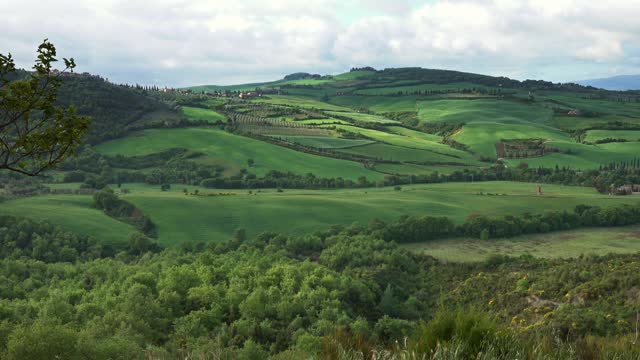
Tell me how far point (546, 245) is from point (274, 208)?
5357 cm

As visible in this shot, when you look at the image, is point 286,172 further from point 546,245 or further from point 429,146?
point 546,245

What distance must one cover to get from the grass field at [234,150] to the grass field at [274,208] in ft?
76.9

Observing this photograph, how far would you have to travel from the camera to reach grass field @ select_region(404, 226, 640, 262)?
9075cm

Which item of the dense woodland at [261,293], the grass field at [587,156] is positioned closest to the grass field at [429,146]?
the grass field at [587,156]

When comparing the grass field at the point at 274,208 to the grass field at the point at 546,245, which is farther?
the grass field at the point at 274,208

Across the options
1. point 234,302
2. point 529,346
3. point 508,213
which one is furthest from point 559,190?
point 529,346

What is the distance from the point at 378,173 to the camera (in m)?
153

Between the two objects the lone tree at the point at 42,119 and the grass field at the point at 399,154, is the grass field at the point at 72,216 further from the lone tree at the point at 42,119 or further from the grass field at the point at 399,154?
the lone tree at the point at 42,119

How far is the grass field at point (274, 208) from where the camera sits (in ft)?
340

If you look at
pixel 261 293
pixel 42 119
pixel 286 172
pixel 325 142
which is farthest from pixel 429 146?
pixel 42 119

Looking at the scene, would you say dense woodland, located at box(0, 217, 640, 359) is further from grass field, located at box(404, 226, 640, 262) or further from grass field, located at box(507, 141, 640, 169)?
grass field, located at box(507, 141, 640, 169)

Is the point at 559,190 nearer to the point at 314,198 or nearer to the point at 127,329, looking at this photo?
the point at 314,198

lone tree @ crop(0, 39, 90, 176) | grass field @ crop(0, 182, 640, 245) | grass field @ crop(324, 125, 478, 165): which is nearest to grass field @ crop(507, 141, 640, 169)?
grass field @ crop(324, 125, 478, 165)

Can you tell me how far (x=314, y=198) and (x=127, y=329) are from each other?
77.5m
